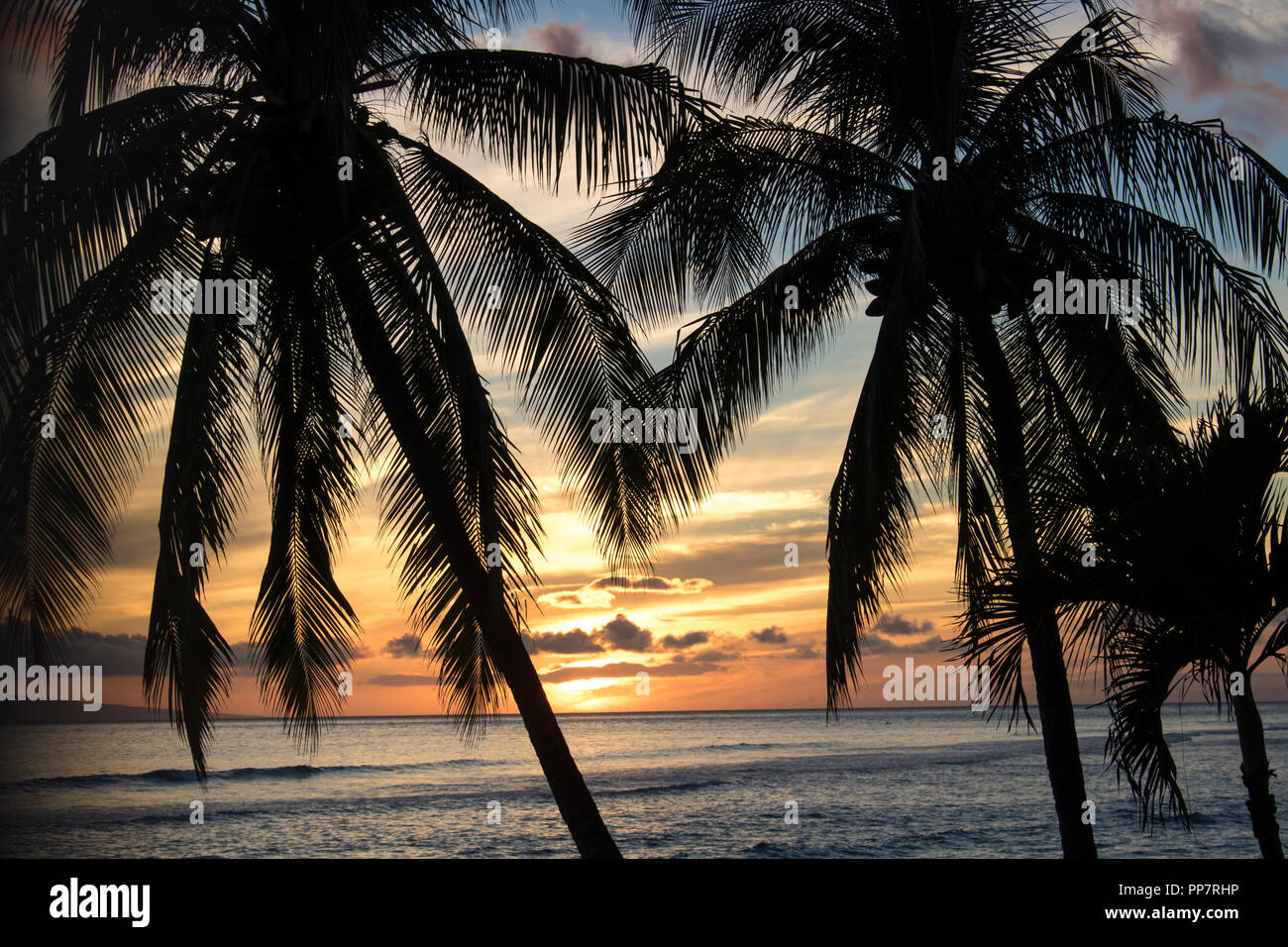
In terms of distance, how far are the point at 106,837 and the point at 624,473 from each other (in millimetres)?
21027

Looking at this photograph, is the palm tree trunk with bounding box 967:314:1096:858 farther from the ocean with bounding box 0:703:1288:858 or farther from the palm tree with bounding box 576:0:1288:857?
the ocean with bounding box 0:703:1288:858

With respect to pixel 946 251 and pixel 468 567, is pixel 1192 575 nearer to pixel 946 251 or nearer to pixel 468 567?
pixel 946 251

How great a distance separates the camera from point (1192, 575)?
5.09 meters

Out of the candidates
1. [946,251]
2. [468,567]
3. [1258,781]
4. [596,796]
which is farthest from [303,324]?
[596,796]

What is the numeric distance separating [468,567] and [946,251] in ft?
13.0

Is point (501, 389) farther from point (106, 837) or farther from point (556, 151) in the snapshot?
point (106, 837)

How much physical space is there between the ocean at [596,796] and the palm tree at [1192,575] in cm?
331

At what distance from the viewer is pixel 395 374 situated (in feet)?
19.1

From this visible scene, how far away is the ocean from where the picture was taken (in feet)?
65.6

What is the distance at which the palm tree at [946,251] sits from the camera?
6.30 metres

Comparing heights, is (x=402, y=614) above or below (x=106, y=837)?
above
